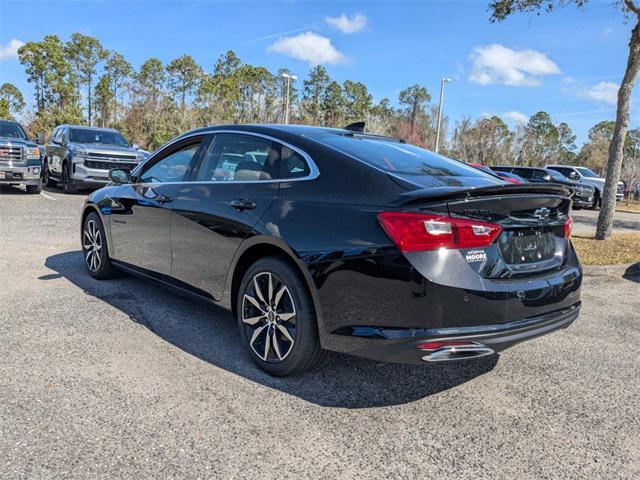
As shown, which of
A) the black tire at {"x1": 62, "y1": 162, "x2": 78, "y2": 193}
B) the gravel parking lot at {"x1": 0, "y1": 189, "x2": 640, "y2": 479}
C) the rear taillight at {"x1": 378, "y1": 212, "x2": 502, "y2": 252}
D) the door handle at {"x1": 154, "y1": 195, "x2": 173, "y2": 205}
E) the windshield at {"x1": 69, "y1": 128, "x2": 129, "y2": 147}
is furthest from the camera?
the windshield at {"x1": 69, "y1": 128, "x2": 129, "y2": 147}

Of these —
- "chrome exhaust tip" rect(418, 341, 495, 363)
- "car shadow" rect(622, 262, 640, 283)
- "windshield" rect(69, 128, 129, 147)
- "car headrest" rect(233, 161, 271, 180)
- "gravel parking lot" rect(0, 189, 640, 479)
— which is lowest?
"gravel parking lot" rect(0, 189, 640, 479)

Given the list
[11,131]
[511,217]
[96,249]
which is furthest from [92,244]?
[11,131]

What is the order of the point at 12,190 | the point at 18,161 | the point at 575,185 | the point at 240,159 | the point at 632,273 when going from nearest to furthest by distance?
1. the point at 240,159
2. the point at 632,273
3. the point at 18,161
4. the point at 12,190
5. the point at 575,185

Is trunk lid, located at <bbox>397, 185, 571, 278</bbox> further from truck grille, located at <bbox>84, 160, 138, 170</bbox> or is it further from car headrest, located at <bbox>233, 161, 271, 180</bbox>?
truck grille, located at <bbox>84, 160, 138, 170</bbox>

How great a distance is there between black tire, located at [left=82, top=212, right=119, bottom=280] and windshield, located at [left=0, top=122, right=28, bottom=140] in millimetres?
9592

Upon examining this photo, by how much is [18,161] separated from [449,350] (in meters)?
12.9

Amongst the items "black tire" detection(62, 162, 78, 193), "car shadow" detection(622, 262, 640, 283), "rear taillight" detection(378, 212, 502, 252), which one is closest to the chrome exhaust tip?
"rear taillight" detection(378, 212, 502, 252)

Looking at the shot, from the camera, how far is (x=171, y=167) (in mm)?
4484

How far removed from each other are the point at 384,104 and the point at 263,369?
62.4m

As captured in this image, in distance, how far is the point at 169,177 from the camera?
4.45 metres

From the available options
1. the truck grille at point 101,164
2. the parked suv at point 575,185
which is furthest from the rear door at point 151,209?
the parked suv at point 575,185

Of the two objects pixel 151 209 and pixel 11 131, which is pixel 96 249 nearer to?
pixel 151 209

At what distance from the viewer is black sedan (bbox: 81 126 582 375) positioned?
8.70 ft

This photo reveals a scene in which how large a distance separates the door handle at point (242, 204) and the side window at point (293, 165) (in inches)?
11.4
